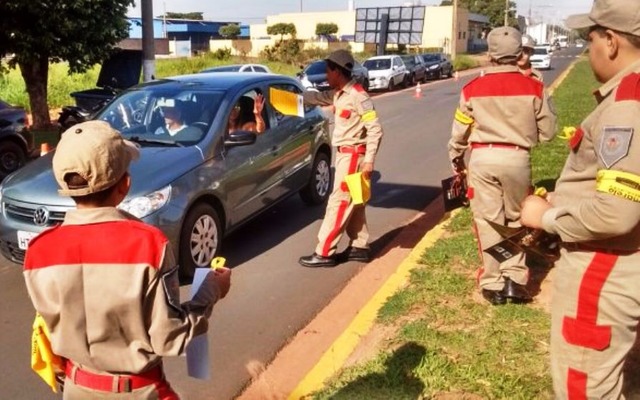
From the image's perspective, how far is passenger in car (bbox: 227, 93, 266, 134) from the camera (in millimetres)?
6436

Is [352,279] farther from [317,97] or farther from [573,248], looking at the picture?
[573,248]

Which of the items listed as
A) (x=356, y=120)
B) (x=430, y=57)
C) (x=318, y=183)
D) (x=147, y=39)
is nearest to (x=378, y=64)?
(x=430, y=57)

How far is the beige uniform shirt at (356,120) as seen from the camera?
18.0 feet

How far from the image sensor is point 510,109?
4332 mm

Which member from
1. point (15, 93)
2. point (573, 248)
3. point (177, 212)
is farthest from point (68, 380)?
point (15, 93)

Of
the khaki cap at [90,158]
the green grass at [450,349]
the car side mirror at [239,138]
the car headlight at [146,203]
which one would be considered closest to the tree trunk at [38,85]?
the car side mirror at [239,138]

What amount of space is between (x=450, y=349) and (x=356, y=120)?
233cm

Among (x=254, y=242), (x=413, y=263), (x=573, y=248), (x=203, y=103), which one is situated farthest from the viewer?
(x=254, y=242)

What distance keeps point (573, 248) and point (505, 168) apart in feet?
6.75

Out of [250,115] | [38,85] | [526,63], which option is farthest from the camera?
[38,85]

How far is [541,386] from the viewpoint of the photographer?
11.5ft

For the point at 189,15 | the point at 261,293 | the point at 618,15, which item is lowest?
the point at 261,293

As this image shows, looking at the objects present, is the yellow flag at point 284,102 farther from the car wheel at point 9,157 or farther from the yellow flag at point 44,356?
the car wheel at point 9,157

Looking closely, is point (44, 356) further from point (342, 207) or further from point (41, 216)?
point (342, 207)
